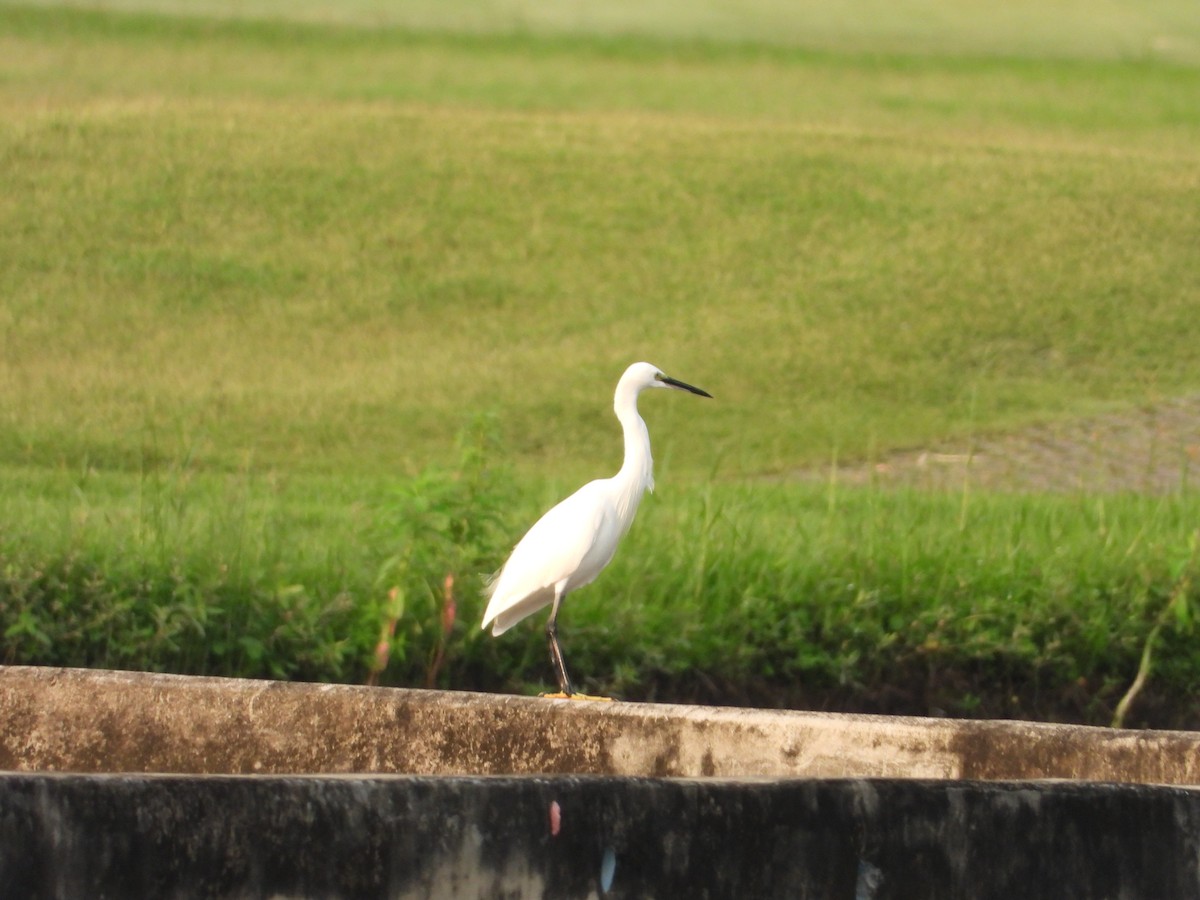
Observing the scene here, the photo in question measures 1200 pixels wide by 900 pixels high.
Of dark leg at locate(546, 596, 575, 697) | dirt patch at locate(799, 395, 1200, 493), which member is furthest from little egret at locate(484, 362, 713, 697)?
dirt patch at locate(799, 395, 1200, 493)

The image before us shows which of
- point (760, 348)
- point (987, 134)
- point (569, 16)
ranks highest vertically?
point (569, 16)

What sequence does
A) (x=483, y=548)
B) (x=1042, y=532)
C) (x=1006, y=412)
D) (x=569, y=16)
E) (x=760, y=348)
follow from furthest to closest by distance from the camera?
(x=569, y=16), (x=760, y=348), (x=1006, y=412), (x=1042, y=532), (x=483, y=548)

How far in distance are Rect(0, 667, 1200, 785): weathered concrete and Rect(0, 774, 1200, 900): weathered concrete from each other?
2.87ft

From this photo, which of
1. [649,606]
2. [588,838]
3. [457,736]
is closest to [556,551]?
[457,736]

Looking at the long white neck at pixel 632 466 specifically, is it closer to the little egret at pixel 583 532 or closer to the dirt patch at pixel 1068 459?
the little egret at pixel 583 532

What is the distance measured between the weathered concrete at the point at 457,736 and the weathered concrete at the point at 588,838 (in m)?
0.88

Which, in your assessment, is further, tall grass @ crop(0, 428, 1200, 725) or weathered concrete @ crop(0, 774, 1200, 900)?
tall grass @ crop(0, 428, 1200, 725)

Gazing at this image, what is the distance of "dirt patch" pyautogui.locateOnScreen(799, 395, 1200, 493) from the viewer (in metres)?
9.08

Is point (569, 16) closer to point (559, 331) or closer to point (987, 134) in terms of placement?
point (987, 134)

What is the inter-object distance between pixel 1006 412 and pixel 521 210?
4.96 meters

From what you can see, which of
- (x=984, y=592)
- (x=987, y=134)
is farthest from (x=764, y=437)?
(x=987, y=134)

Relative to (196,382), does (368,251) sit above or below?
above

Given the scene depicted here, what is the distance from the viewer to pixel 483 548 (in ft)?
17.1

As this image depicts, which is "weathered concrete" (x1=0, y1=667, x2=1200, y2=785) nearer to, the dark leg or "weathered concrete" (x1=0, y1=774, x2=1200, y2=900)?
the dark leg
